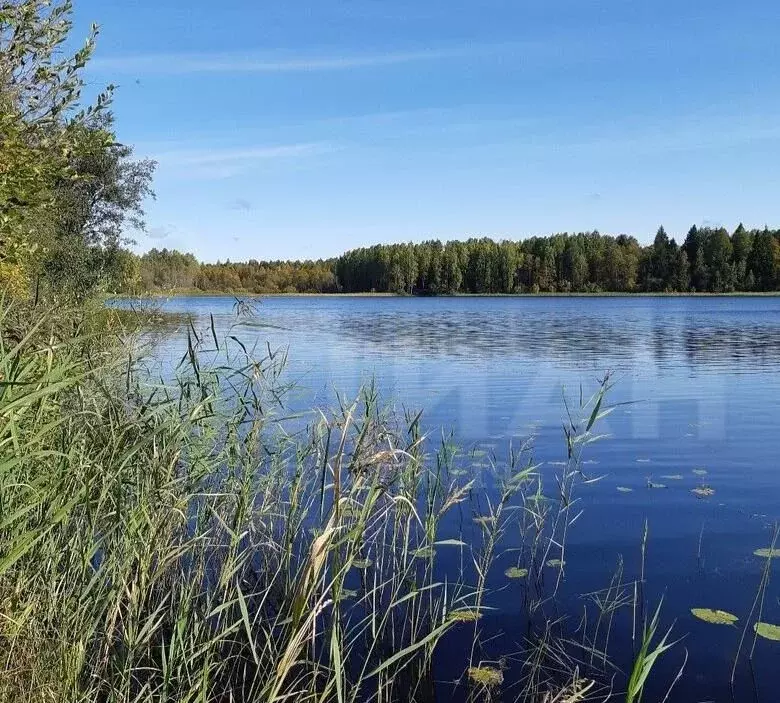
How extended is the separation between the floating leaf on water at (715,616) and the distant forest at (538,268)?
9138cm

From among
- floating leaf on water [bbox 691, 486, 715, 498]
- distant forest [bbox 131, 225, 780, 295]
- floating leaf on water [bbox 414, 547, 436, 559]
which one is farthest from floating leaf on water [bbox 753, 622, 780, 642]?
distant forest [bbox 131, 225, 780, 295]

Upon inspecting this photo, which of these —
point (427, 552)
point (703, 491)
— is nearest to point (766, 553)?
point (703, 491)

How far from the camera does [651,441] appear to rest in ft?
42.1

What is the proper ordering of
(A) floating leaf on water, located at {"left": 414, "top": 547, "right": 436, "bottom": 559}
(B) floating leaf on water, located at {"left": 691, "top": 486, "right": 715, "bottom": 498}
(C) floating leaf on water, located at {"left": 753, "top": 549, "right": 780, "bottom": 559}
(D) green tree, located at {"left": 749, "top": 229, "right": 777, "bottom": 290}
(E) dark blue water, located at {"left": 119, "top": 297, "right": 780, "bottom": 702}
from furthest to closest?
(D) green tree, located at {"left": 749, "top": 229, "right": 777, "bottom": 290}
(B) floating leaf on water, located at {"left": 691, "top": 486, "right": 715, "bottom": 498}
(C) floating leaf on water, located at {"left": 753, "top": 549, "right": 780, "bottom": 559}
(E) dark blue water, located at {"left": 119, "top": 297, "right": 780, "bottom": 702}
(A) floating leaf on water, located at {"left": 414, "top": 547, "right": 436, "bottom": 559}

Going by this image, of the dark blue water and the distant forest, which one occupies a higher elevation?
the distant forest

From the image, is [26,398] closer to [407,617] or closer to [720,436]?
[407,617]

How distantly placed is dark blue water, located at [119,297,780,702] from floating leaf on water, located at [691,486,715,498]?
19 centimetres

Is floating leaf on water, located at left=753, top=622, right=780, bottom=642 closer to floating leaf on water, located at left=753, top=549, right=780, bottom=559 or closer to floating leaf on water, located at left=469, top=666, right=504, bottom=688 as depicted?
floating leaf on water, located at left=753, top=549, right=780, bottom=559

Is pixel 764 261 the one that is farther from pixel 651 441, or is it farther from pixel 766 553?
pixel 766 553

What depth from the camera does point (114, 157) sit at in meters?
37.2

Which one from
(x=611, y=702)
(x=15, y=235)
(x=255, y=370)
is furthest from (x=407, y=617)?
(x=15, y=235)

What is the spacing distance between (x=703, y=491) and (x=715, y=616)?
3990mm

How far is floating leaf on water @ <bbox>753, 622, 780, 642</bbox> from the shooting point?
5.56 metres

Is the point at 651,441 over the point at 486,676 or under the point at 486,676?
over
